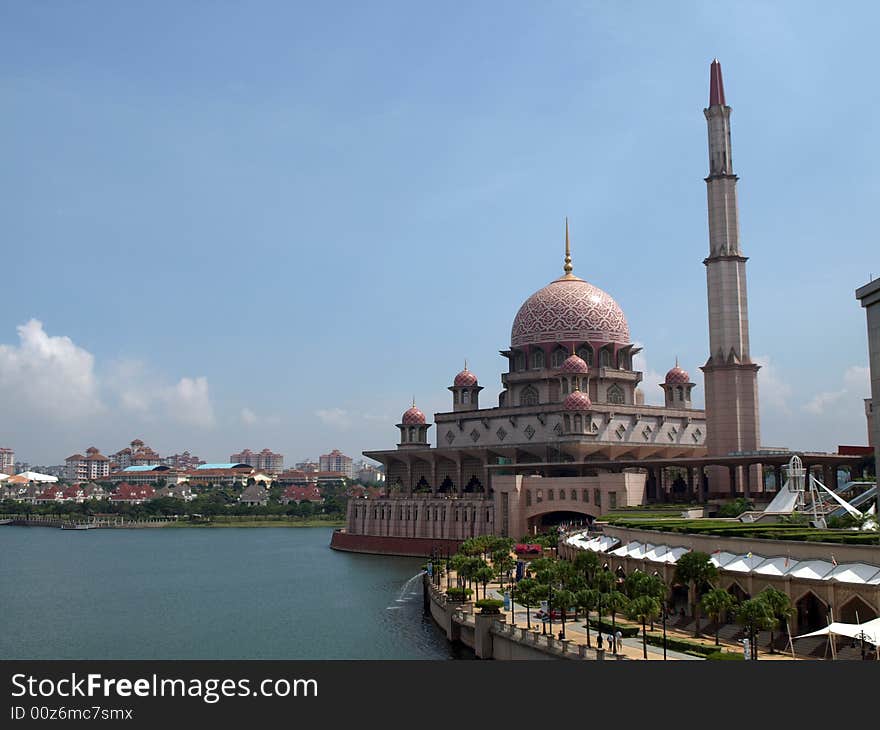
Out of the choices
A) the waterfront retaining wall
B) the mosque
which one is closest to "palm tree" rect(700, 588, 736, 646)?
the mosque

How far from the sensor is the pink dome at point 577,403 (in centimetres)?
7150

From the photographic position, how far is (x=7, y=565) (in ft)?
245

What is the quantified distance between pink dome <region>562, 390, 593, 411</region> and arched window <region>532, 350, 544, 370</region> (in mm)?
8567

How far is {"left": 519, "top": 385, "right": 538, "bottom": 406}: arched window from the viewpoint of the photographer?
260 ft

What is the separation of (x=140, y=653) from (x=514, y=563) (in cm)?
2038

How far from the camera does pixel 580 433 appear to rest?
71375mm

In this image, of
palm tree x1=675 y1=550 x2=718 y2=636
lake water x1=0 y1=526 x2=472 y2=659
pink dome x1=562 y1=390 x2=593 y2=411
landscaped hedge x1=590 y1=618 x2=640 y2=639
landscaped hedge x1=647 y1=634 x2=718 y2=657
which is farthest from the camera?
pink dome x1=562 y1=390 x2=593 y2=411

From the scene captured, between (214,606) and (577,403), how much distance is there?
3194cm

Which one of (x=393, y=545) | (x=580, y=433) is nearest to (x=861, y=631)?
(x=580, y=433)

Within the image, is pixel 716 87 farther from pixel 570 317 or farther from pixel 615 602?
pixel 615 602

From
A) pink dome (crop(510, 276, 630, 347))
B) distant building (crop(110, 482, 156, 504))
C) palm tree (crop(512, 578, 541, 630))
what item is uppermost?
pink dome (crop(510, 276, 630, 347))

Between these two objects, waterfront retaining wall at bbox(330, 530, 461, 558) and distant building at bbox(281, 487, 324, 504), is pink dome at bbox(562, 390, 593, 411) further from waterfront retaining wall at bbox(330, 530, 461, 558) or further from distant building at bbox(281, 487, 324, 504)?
distant building at bbox(281, 487, 324, 504)
